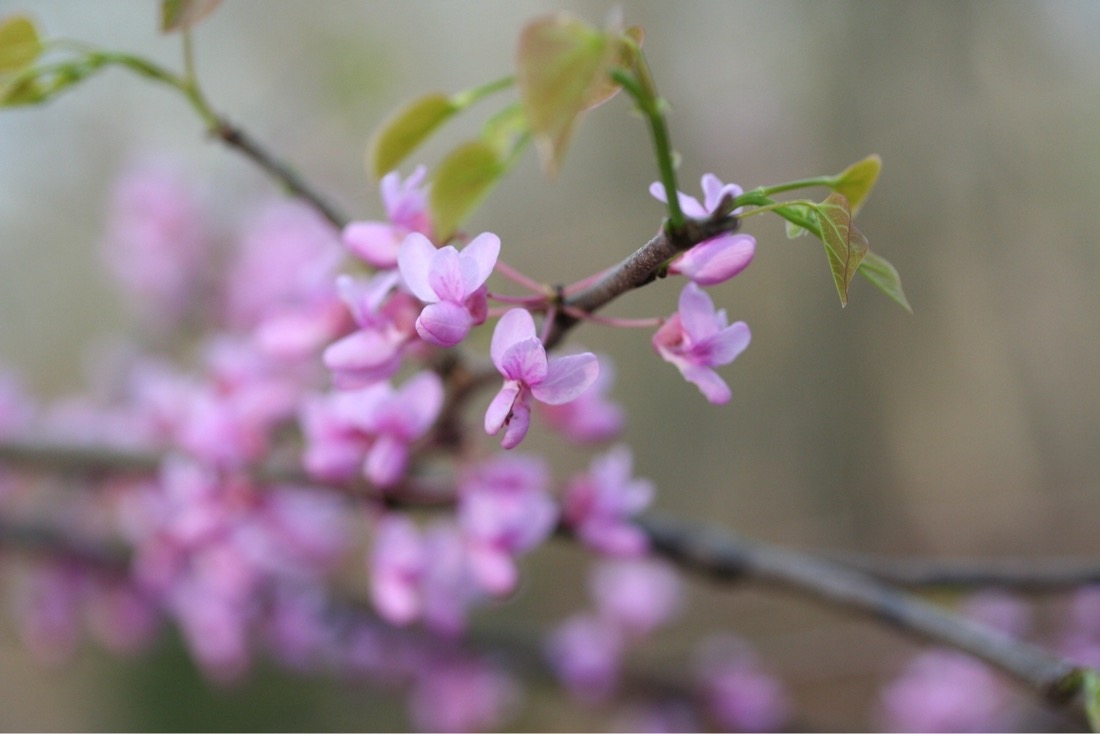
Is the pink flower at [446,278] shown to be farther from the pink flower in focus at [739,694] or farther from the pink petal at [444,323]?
the pink flower in focus at [739,694]

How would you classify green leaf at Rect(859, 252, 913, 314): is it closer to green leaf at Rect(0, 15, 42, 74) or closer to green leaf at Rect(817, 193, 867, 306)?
green leaf at Rect(817, 193, 867, 306)

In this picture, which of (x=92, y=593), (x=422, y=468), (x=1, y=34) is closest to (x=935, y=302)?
(x=422, y=468)

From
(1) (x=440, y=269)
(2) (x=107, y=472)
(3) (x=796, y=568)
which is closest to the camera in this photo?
(1) (x=440, y=269)

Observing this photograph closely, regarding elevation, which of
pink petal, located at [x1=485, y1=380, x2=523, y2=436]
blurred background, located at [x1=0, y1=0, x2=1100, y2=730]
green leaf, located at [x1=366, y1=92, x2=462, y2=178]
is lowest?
pink petal, located at [x1=485, y1=380, x2=523, y2=436]

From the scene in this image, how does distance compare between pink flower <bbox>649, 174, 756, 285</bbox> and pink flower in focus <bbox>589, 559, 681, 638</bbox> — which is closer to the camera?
pink flower <bbox>649, 174, 756, 285</bbox>

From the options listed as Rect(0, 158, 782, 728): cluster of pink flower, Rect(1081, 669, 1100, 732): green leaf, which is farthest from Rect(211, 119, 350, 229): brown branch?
Rect(1081, 669, 1100, 732): green leaf

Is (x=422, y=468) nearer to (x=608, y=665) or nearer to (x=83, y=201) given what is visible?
(x=608, y=665)

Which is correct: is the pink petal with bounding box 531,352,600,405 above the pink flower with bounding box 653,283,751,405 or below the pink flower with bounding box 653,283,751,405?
below
